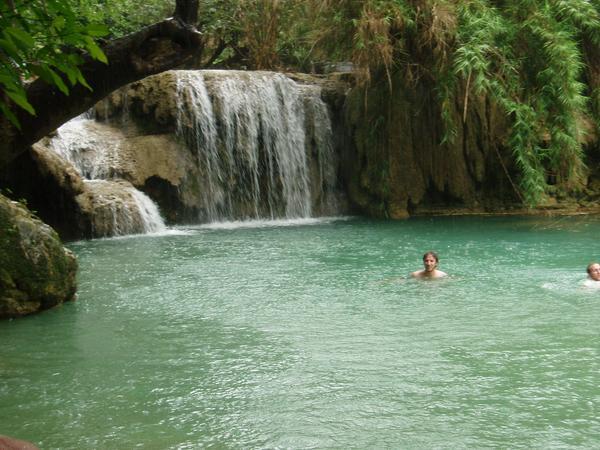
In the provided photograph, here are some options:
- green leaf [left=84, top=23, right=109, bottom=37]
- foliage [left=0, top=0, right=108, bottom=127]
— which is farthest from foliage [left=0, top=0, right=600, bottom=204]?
green leaf [left=84, top=23, right=109, bottom=37]

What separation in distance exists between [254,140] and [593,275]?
1026 cm

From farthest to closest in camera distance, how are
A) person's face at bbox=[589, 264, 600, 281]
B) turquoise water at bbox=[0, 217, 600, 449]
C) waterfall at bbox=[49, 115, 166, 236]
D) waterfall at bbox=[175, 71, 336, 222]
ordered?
waterfall at bbox=[175, 71, 336, 222] < waterfall at bbox=[49, 115, 166, 236] < person's face at bbox=[589, 264, 600, 281] < turquoise water at bbox=[0, 217, 600, 449]

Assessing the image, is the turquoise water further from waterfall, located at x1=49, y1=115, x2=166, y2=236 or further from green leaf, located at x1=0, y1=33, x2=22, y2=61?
green leaf, located at x1=0, y1=33, x2=22, y2=61

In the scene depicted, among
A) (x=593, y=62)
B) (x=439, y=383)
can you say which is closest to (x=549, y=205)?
(x=593, y=62)

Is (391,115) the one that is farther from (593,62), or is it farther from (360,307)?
A: (360,307)

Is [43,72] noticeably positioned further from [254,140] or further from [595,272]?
[254,140]

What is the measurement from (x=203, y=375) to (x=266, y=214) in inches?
469

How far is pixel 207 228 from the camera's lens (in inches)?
637

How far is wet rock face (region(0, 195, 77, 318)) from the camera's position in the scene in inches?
311

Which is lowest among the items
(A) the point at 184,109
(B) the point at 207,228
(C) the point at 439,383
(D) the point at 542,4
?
(C) the point at 439,383

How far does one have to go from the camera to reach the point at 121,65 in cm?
600

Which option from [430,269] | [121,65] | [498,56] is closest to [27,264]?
[121,65]

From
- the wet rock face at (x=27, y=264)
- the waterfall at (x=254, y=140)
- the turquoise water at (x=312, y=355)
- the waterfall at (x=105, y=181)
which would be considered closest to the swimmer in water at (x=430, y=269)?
the turquoise water at (x=312, y=355)

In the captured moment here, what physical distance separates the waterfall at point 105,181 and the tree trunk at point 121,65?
8.61 m
